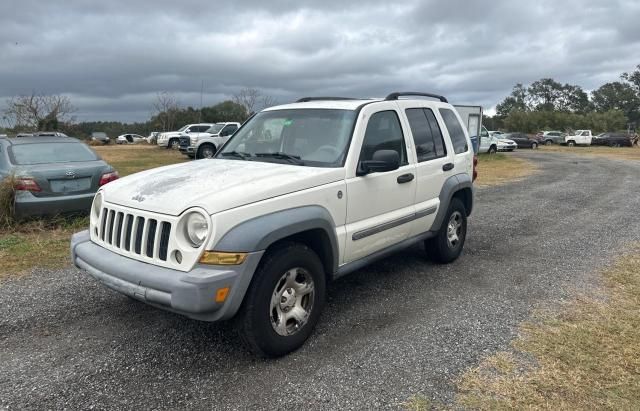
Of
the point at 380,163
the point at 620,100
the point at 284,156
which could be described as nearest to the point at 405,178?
the point at 380,163

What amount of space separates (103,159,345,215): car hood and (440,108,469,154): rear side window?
2.25 m

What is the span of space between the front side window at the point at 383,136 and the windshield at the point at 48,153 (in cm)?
530

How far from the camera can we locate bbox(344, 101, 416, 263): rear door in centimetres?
399

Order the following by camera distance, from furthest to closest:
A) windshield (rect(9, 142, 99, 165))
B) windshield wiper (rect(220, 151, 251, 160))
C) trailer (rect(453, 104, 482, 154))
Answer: trailer (rect(453, 104, 482, 154)) < windshield (rect(9, 142, 99, 165)) < windshield wiper (rect(220, 151, 251, 160))

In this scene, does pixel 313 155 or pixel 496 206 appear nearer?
pixel 313 155

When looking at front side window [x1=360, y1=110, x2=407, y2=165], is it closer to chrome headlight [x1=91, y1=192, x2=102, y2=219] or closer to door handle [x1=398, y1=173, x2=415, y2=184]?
door handle [x1=398, y1=173, x2=415, y2=184]

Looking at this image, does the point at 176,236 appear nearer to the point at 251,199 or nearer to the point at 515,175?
the point at 251,199

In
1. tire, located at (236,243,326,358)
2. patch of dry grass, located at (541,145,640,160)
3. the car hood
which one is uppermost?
patch of dry grass, located at (541,145,640,160)

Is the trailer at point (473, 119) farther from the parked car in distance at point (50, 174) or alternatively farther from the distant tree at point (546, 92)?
the distant tree at point (546, 92)

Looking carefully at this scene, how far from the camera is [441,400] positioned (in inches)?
116

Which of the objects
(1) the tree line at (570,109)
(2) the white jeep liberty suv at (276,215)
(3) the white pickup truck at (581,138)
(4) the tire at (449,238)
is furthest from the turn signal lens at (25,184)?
(1) the tree line at (570,109)

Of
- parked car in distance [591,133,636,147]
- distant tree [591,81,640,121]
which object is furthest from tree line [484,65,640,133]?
parked car in distance [591,133,636,147]

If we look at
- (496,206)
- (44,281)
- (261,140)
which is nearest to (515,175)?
(496,206)

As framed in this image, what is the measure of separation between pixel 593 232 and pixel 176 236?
22.3 ft
